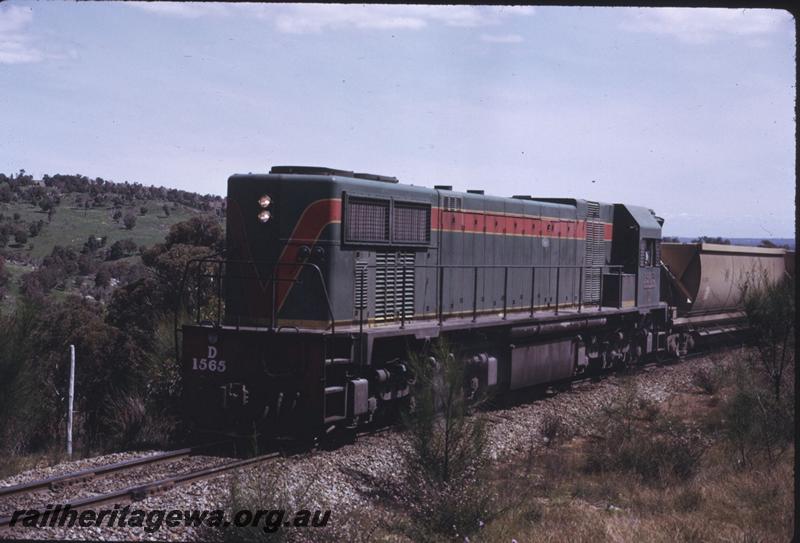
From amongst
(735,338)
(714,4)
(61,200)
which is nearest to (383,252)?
(714,4)

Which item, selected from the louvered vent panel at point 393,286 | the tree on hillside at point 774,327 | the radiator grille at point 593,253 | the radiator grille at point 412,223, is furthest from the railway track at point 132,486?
the radiator grille at point 593,253

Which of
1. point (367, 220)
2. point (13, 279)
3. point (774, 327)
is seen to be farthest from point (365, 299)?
point (13, 279)

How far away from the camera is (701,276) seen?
24.0 m

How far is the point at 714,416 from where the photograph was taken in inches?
575

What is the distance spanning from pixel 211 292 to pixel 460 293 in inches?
276

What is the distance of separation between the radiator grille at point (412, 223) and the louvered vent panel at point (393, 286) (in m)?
0.27

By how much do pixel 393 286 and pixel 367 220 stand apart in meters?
1.22

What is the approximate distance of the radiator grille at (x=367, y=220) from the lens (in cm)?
1186

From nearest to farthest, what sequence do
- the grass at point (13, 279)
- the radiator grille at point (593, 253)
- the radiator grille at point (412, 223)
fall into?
1. the radiator grille at point (412, 223)
2. the radiator grille at point (593, 253)
3. the grass at point (13, 279)

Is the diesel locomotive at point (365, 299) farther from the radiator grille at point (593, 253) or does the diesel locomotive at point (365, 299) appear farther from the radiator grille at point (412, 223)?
the radiator grille at point (593, 253)

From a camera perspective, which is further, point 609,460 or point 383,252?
point 383,252

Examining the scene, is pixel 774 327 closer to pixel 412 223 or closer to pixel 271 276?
pixel 412 223

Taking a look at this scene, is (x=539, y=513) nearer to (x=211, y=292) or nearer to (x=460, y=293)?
(x=460, y=293)

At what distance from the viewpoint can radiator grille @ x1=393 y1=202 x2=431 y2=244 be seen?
1282 cm
